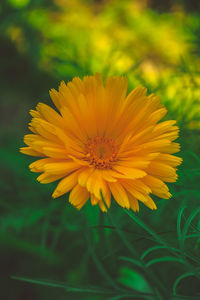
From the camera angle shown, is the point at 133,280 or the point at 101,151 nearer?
the point at 101,151

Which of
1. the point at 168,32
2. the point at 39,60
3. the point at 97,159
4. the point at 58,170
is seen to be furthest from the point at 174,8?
the point at 58,170

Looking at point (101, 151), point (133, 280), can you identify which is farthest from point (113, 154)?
point (133, 280)

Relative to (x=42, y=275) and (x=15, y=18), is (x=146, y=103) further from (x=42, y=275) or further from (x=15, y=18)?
(x=15, y=18)

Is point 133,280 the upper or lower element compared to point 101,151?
lower

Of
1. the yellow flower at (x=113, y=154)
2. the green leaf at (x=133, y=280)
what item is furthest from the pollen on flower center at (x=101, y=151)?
the green leaf at (x=133, y=280)

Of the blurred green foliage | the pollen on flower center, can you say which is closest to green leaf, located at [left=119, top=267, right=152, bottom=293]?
the blurred green foliage

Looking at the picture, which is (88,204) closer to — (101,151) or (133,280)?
(101,151)
